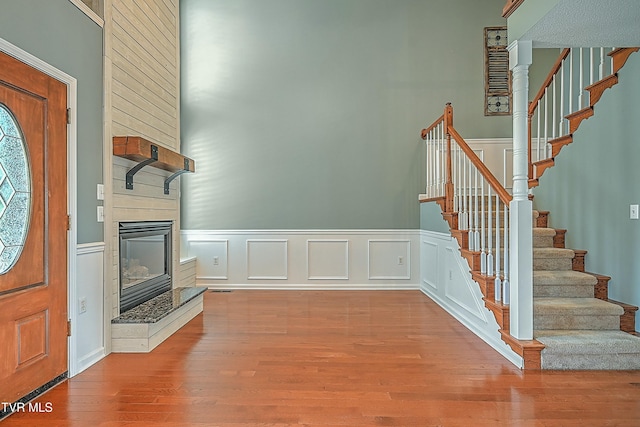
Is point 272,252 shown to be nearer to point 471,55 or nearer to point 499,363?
point 499,363

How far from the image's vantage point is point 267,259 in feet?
19.9

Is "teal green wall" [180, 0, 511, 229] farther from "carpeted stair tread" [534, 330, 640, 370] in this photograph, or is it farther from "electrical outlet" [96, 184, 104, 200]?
"carpeted stair tread" [534, 330, 640, 370]

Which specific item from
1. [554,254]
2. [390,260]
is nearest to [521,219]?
[554,254]

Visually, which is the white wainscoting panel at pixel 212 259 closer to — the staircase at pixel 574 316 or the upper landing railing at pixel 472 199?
the upper landing railing at pixel 472 199

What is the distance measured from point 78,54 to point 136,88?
80 centimetres

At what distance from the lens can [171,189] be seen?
4594mm

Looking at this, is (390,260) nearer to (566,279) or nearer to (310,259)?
(310,259)

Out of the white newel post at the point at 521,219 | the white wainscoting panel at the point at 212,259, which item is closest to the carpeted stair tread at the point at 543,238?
the white newel post at the point at 521,219

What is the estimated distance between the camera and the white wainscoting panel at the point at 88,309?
9.53ft

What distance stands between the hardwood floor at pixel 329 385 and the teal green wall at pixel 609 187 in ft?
3.53

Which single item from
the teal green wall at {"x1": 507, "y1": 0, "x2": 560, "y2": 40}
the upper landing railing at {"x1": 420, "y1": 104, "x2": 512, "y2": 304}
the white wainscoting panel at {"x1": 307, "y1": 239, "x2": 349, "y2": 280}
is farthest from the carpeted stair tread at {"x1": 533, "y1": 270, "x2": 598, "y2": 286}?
the white wainscoting panel at {"x1": 307, "y1": 239, "x2": 349, "y2": 280}

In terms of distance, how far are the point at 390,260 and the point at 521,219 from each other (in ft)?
10.1

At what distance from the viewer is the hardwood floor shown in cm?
229

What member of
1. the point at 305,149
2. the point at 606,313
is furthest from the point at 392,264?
the point at 606,313
